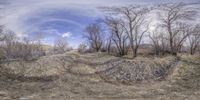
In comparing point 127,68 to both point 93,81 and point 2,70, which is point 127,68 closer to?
point 93,81

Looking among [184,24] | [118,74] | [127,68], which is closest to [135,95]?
[118,74]

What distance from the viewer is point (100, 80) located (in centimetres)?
1947

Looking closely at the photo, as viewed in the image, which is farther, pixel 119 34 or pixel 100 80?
pixel 119 34

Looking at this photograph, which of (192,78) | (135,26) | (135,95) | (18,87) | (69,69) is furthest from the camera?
(135,26)

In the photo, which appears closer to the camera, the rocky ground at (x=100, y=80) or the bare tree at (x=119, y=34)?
the rocky ground at (x=100, y=80)

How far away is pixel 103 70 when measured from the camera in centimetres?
2245

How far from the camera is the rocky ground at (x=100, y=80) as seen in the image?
1546 cm

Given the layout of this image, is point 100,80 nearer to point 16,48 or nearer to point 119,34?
point 119,34

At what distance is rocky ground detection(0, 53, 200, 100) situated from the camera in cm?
1546

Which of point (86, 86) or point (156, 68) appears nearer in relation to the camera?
point (86, 86)

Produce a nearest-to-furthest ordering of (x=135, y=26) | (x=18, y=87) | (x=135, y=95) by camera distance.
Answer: (x=135, y=95)
(x=18, y=87)
(x=135, y=26)

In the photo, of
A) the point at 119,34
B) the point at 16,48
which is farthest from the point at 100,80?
the point at 16,48

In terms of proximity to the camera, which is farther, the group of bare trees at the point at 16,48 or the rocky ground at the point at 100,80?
the group of bare trees at the point at 16,48

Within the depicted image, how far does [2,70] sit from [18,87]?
4527 millimetres
